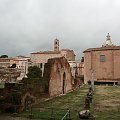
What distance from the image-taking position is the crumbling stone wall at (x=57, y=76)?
24.8 m

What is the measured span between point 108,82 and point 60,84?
32.8 metres

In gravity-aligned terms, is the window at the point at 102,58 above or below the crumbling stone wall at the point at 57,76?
above

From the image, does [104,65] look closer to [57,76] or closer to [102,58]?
[102,58]

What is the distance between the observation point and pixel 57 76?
90.1 ft

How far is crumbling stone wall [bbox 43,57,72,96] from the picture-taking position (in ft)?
81.3

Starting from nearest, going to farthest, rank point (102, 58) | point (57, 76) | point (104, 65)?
point (57, 76) → point (104, 65) → point (102, 58)

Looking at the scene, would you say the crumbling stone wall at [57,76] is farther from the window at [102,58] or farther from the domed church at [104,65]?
the window at [102,58]

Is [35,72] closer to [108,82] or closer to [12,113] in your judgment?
[108,82]

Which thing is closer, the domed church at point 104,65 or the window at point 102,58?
the domed church at point 104,65

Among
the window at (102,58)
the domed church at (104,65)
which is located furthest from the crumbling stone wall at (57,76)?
the window at (102,58)

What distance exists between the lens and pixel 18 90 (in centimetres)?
1822

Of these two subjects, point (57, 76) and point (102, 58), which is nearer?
point (57, 76)

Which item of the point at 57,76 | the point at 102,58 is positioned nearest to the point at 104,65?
the point at 102,58

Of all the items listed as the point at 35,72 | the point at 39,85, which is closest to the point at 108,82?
the point at 35,72
